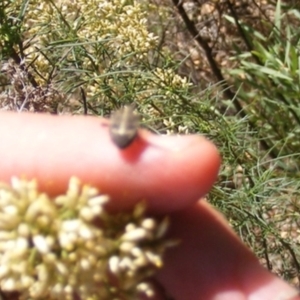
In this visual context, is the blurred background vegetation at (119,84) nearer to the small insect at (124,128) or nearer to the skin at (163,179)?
the skin at (163,179)

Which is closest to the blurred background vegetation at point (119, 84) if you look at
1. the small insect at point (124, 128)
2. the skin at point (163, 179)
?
the skin at point (163, 179)

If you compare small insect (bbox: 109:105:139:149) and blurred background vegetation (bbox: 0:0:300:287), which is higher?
small insect (bbox: 109:105:139:149)

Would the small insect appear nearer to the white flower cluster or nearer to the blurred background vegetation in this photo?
the white flower cluster

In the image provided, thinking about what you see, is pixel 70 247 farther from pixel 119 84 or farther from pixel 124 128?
pixel 119 84

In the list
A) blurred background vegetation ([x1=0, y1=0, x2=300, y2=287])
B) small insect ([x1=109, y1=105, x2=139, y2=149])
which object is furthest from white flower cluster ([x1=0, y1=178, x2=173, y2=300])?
blurred background vegetation ([x1=0, y1=0, x2=300, y2=287])

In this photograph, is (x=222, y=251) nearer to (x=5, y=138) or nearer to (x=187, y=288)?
(x=187, y=288)

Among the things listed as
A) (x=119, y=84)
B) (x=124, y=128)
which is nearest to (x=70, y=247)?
(x=124, y=128)

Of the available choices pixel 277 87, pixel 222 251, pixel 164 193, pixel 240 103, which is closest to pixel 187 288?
pixel 222 251
